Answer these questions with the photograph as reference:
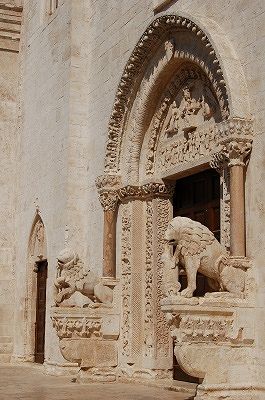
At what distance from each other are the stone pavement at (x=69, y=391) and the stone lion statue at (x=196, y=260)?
155cm

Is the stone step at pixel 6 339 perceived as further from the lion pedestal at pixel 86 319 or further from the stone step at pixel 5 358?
the lion pedestal at pixel 86 319

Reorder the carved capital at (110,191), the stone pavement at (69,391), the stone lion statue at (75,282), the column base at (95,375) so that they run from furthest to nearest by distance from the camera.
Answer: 1. the carved capital at (110,191)
2. the stone lion statue at (75,282)
3. the column base at (95,375)
4. the stone pavement at (69,391)

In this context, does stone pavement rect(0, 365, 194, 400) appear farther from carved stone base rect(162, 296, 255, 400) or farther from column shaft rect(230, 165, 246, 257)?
column shaft rect(230, 165, 246, 257)

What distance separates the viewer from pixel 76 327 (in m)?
10.1

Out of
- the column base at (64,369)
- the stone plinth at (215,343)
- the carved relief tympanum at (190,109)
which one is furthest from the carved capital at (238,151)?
the column base at (64,369)

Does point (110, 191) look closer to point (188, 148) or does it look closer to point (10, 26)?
point (188, 148)

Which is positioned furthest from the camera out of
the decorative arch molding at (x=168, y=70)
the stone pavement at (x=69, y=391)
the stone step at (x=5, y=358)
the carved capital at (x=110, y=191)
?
the stone step at (x=5, y=358)

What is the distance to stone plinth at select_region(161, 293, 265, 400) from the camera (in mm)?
7145

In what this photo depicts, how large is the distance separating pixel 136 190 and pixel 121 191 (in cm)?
27

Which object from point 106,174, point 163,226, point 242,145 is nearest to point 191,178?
point 163,226

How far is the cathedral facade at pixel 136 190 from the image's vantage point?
745 cm

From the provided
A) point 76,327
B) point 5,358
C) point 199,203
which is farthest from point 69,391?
point 5,358

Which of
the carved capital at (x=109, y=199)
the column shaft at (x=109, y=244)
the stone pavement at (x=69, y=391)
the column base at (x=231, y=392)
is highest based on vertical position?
the carved capital at (x=109, y=199)

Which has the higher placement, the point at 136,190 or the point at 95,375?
the point at 136,190
